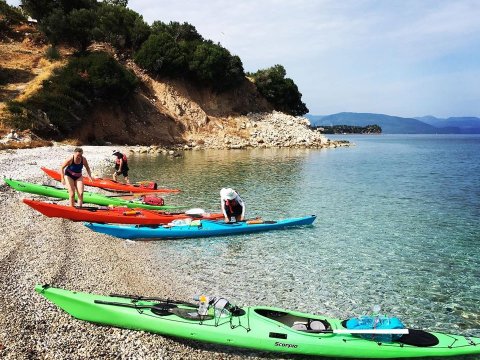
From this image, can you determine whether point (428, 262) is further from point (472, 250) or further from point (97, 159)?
point (97, 159)

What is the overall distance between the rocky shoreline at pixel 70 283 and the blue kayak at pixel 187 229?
1.18ft

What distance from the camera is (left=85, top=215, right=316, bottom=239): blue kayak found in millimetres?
12258

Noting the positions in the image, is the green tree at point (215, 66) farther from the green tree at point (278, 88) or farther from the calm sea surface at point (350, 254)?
the calm sea surface at point (350, 254)

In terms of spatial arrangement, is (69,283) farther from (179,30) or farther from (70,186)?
(179,30)

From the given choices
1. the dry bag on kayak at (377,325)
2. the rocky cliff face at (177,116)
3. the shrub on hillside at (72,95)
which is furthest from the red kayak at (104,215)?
the rocky cliff face at (177,116)

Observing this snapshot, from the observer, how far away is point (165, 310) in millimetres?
6602

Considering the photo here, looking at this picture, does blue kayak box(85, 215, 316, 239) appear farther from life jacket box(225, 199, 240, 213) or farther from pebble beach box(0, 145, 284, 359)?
life jacket box(225, 199, 240, 213)

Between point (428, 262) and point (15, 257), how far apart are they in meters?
11.3

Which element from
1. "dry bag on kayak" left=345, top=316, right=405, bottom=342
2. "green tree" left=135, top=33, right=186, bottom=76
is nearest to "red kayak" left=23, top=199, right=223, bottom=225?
"dry bag on kayak" left=345, top=316, right=405, bottom=342

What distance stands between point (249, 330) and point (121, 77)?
4490 centimetres

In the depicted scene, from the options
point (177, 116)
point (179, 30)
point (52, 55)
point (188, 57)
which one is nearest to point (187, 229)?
point (52, 55)

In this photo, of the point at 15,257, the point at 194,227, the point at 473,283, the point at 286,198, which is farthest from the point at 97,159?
the point at 473,283

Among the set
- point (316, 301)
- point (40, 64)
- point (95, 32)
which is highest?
point (95, 32)

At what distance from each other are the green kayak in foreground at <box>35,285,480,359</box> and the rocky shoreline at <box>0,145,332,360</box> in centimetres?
30
